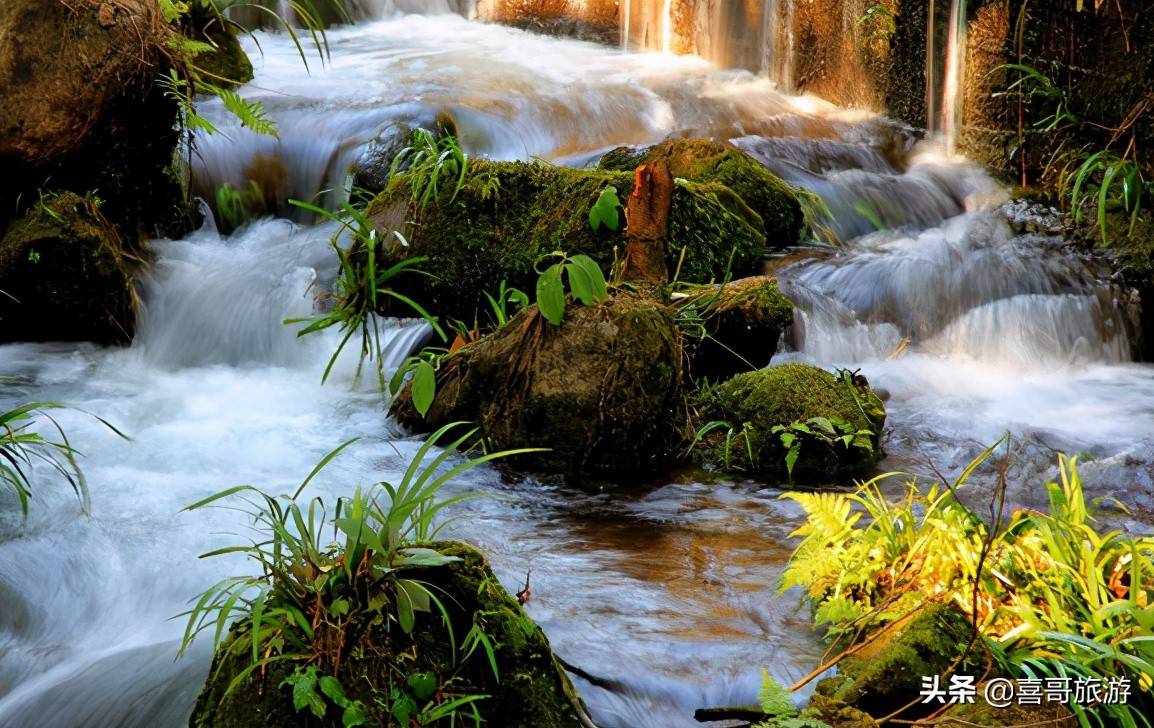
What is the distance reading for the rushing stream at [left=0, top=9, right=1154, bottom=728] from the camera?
10.1 feet

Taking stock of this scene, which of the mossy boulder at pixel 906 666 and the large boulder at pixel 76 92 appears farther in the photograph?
the large boulder at pixel 76 92

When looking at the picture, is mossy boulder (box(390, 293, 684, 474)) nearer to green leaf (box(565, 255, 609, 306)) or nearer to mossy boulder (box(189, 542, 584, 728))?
green leaf (box(565, 255, 609, 306))

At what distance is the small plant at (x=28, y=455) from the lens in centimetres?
351

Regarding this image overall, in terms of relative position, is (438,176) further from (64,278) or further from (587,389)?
(64,278)

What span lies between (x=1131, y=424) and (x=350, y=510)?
417 cm

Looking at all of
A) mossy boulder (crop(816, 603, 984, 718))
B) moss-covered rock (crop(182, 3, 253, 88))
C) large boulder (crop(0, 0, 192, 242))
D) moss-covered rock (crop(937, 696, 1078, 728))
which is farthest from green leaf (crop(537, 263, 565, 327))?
moss-covered rock (crop(182, 3, 253, 88))

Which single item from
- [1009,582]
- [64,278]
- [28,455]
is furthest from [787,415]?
[64,278]

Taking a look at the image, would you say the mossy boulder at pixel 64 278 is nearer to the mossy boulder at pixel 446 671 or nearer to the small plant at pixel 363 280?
the small plant at pixel 363 280

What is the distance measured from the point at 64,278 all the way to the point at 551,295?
126 inches

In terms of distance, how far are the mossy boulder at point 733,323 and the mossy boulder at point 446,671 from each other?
2.76 meters

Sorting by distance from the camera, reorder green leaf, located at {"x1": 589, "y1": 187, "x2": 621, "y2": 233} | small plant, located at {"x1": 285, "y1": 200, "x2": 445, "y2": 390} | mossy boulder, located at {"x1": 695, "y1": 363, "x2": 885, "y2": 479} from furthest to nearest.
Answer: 1. green leaf, located at {"x1": 589, "y1": 187, "x2": 621, "y2": 233}
2. small plant, located at {"x1": 285, "y1": 200, "x2": 445, "y2": 390}
3. mossy boulder, located at {"x1": 695, "y1": 363, "x2": 885, "y2": 479}

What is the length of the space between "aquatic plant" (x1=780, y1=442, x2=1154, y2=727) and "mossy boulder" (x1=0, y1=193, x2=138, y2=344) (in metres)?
4.47

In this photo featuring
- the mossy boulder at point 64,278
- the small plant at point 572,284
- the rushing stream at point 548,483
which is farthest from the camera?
the mossy boulder at point 64,278

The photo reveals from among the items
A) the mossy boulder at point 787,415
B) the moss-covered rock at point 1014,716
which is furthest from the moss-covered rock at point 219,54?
the moss-covered rock at point 1014,716
